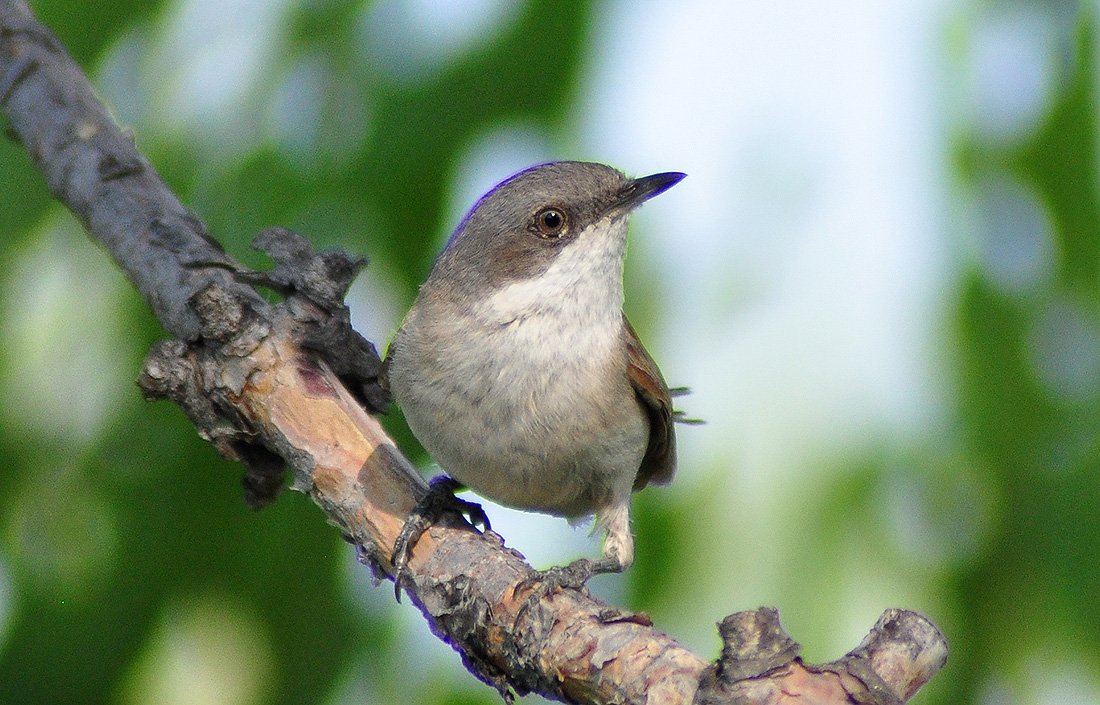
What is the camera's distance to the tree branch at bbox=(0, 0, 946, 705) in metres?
2.64

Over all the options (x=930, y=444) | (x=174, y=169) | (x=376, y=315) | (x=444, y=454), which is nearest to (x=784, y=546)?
(x=930, y=444)

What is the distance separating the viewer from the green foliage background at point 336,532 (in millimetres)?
3189

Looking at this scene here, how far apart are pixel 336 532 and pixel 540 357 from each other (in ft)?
2.79

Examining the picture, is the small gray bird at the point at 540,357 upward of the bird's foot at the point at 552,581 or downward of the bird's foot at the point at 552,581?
upward

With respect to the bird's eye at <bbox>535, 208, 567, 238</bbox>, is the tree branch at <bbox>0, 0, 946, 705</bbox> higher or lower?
lower

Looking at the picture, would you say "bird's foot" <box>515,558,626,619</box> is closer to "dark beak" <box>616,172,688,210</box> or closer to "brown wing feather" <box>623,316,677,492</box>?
"brown wing feather" <box>623,316,677,492</box>

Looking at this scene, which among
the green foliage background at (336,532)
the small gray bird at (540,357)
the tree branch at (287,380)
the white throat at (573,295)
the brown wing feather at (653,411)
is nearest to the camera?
the tree branch at (287,380)

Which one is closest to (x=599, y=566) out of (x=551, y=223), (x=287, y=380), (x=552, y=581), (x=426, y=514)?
(x=426, y=514)

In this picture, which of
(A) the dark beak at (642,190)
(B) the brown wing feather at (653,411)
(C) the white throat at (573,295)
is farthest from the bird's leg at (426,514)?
(A) the dark beak at (642,190)

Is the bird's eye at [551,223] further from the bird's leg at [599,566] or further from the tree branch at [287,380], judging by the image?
the bird's leg at [599,566]

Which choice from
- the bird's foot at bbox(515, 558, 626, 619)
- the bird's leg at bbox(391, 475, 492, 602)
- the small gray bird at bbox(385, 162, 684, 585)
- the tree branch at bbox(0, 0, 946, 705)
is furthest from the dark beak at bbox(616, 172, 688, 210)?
the bird's foot at bbox(515, 558, 626, 619)

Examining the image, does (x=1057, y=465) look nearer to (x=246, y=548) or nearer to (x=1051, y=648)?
(x=1051, y=648)

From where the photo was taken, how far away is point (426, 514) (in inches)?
125

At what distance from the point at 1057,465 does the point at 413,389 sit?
2.01 meters
